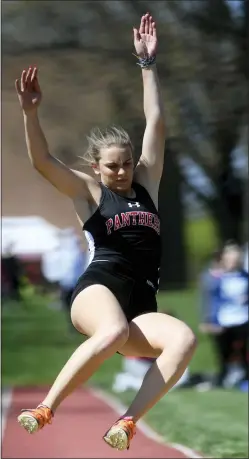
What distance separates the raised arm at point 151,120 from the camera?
504cm

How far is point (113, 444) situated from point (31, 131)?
1390 millimetres

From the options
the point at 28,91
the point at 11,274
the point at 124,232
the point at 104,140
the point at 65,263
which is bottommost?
the point at 11,274

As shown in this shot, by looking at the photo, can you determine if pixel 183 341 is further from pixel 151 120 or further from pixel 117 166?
pixel 151 120

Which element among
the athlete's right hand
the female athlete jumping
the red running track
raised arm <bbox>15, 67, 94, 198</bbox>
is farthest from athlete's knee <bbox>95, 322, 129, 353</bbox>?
the red running track

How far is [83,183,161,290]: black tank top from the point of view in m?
4.71

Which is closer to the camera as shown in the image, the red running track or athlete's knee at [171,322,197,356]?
athlete's knee at [171,322,197,356]

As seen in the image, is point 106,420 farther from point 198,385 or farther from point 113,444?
point 113,444

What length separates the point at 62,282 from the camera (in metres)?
14.8

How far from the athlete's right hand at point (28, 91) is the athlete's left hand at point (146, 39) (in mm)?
736

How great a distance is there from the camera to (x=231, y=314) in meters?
12.0

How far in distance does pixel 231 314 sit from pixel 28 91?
304 inches

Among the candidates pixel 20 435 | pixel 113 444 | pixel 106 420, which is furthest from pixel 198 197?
pixel 113 444

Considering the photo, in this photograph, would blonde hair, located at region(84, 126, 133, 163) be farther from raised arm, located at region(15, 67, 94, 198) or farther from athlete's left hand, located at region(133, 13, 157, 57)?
athlete's left hand, located at region(133, 13, 157, 57)

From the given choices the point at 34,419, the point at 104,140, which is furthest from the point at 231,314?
the point at 34,419
